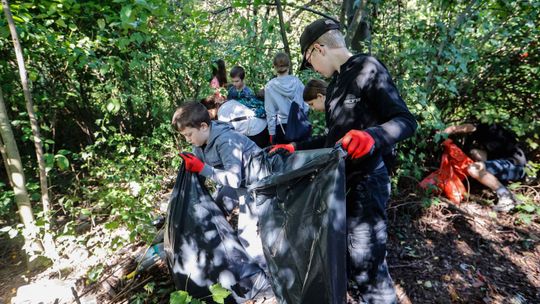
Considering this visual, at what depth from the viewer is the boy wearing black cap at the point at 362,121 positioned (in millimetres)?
1394

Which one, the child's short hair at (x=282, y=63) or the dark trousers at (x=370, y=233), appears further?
the child's short hair at (x=282, y=63)

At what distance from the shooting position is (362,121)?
1.46m

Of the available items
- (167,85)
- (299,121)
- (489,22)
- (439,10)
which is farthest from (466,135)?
(167,85)

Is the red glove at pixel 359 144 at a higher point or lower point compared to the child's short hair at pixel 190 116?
lower

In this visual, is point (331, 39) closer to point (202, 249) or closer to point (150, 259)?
point (202, 249)

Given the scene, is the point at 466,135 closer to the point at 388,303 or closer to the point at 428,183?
the point at 428,183

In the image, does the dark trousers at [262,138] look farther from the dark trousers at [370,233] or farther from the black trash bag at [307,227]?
the dark trousers at [370,233]

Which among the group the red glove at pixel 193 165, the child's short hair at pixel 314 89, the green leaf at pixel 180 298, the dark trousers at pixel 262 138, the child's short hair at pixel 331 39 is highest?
the child's short hair at pixel 331 39

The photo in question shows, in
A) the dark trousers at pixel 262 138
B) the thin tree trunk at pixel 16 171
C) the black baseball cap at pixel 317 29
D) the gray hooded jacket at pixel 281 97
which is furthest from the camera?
the dark trousers at pixel 262 138

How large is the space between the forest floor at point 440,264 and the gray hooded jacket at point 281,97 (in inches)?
58.8

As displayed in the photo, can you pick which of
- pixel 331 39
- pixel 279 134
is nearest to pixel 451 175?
pixel 279 134

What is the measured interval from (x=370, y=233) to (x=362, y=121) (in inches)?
24.5

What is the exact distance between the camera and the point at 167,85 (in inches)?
171

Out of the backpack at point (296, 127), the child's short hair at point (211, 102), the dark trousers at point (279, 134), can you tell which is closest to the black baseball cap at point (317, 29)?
the backpack at point (296, 127)
